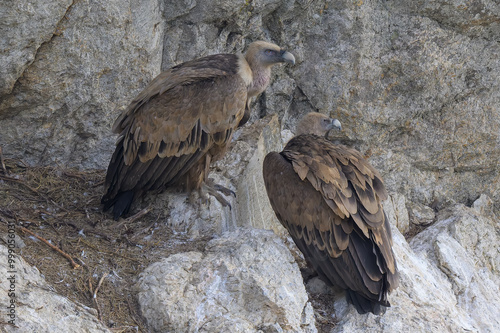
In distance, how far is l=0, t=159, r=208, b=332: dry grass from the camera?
4840 mm

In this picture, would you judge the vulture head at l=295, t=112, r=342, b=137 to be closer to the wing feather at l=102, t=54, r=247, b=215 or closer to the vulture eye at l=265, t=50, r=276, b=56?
the vulture eye at l=265, t=50, r=276, b=56

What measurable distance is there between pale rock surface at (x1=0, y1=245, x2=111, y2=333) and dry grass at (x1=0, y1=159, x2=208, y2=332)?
7.1 inches

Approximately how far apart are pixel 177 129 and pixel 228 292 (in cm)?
173

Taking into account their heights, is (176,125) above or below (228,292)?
above

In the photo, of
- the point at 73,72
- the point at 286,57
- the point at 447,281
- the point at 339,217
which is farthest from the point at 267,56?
the point at 447,281

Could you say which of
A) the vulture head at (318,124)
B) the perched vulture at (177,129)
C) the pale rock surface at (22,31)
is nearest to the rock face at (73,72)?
the pale rock surface at (22,31)

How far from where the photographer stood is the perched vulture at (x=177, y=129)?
608 centimetres

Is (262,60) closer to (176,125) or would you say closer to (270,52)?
(270,52)

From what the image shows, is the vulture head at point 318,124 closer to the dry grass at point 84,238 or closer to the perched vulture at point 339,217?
the perched vulture at point 339,217

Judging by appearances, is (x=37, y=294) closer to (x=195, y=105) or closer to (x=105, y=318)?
(x=105, y=318)

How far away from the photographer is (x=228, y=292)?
16.4ft

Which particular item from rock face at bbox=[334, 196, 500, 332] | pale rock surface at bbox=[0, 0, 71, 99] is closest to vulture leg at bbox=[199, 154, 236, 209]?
rock face at bbox=[334, 196, 500, 332]

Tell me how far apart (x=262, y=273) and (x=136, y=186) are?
169 centimetres

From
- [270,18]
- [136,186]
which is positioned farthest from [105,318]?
[270,18]
